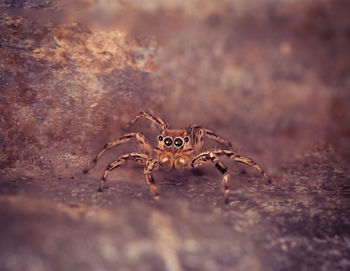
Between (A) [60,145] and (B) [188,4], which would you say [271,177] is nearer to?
(B) [188,4]

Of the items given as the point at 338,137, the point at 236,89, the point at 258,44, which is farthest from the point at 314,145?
the point at 258,44

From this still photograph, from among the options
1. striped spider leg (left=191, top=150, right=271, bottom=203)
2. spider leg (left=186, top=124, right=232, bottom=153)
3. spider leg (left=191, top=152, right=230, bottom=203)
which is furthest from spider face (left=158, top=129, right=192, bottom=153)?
striped spider leg (left=191, top=150, right=271, bottom=203)

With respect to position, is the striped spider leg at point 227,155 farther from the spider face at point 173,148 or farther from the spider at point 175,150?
the spider face at point 173,148

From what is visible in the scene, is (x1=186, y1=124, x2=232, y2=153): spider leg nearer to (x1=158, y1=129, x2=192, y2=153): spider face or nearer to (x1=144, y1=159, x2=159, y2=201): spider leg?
(x1=158, y1=129, x2=192, y2=153): spider face

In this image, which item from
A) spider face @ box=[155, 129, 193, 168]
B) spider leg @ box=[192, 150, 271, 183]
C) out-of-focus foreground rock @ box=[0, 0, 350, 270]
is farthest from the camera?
spider face @ box=[155, 129, 193, 168]

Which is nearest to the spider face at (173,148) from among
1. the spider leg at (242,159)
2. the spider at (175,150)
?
the spider at (175,150)

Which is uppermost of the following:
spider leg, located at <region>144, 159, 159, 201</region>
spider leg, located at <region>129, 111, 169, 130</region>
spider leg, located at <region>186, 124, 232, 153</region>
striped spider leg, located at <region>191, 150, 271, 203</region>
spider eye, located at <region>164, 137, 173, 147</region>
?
spider leg, located at <region>129, 111, 169, 130</region>

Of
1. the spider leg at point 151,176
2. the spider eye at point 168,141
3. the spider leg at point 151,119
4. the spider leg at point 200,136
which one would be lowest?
the spider leg at point 151,176

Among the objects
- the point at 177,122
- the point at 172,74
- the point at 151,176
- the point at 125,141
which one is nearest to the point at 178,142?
the point at 177,122
